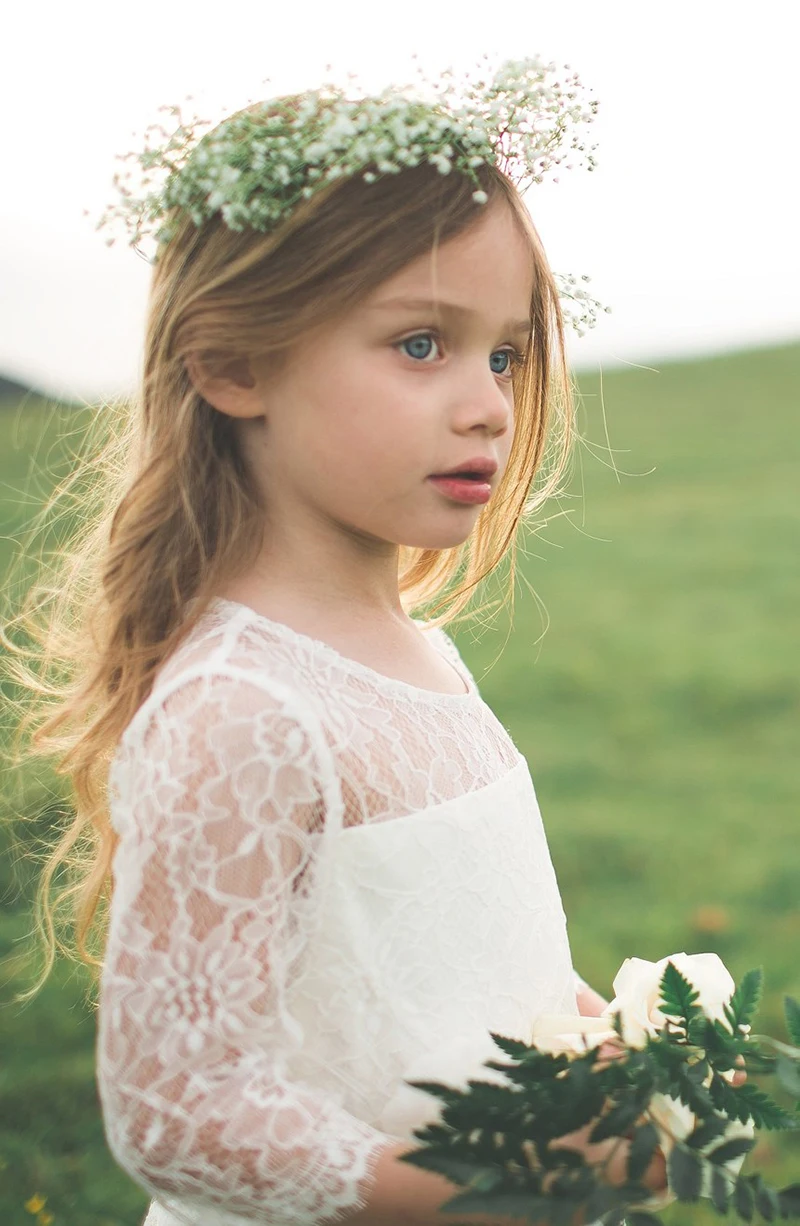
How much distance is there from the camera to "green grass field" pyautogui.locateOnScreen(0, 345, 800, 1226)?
404cm

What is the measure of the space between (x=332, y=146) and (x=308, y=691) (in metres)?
0.81

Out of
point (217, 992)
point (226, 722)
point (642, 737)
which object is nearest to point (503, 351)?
point (226, 722)

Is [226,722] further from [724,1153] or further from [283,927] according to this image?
[724,1153]

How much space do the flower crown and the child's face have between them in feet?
0.46

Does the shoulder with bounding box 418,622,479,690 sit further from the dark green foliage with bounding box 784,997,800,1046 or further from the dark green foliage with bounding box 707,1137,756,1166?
the dark green foliage with bounding box 707,1137,756,1166

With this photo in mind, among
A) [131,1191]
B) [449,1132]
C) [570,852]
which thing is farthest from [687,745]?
[449,1132]

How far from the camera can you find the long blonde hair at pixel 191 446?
1954 millimetres

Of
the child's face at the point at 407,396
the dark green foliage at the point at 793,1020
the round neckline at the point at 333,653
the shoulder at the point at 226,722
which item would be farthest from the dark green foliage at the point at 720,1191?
the child's face at the point at 407,396

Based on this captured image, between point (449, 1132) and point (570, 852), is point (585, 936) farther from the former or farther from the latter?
point (449, 1132)

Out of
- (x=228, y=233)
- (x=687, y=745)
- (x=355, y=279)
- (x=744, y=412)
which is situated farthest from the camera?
(x=744, y=412)

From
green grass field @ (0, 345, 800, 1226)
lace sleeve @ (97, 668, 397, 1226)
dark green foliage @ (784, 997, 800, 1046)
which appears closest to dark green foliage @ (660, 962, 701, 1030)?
dark green foliage @ (784, 997, 800, 1046)

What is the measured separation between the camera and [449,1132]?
1609mm

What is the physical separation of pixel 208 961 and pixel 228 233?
1.11m

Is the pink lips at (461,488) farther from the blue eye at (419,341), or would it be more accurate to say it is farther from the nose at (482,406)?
the blue eye at (419,341)
